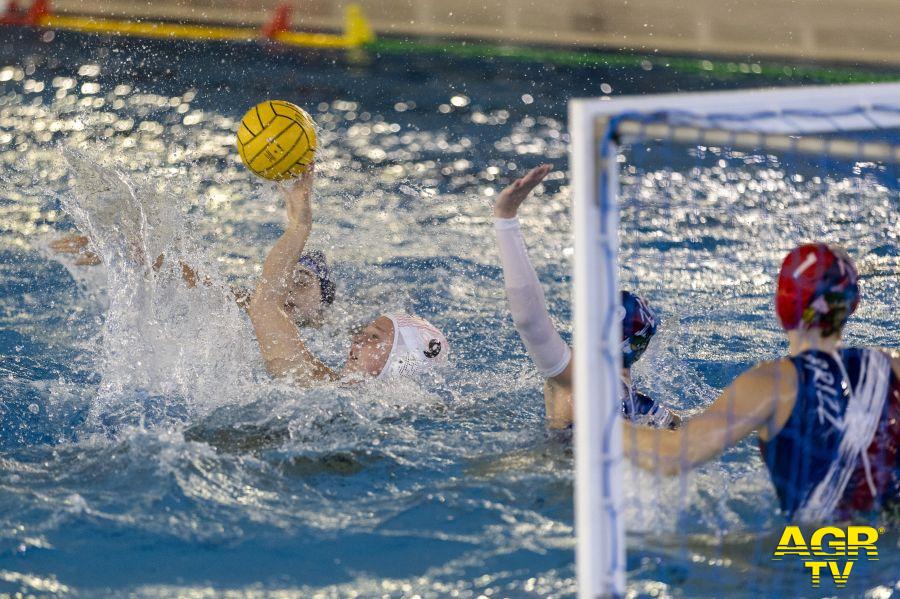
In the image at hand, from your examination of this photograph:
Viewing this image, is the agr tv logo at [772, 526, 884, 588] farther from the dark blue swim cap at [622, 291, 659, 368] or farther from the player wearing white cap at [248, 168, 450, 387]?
the player wearing white cap at [248, 168, 450, 387]

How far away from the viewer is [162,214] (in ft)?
14.1

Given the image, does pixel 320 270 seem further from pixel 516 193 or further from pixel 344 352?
pixel 516 193

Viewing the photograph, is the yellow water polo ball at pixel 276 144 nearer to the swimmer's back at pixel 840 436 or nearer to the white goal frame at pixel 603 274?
the white goal frame at pixel 603 274

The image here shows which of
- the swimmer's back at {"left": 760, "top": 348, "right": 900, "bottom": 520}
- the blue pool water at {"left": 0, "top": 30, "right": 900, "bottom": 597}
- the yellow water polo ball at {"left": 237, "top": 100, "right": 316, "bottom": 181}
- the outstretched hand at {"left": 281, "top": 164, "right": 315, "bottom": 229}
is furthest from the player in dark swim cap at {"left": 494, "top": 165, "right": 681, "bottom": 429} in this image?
the yellow water polo ball at {"left": 237, "top": 100, "right": 316, "bottom": 181}

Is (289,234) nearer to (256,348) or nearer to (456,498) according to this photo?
(256,348)

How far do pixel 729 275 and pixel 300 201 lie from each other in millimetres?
2765

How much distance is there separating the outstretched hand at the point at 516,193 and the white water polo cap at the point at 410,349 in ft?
3.10

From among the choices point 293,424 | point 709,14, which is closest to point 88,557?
point 293,424

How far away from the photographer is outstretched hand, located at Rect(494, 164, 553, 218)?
2988mm

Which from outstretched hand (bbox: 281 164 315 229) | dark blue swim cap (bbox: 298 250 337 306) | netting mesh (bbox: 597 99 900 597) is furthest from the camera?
dark blue swim cap (bbox: 298 250 337 306)

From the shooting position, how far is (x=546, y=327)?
3.11 meters

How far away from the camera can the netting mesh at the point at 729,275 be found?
9.29 ft

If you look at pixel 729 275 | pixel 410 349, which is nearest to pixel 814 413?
pixel 410 349

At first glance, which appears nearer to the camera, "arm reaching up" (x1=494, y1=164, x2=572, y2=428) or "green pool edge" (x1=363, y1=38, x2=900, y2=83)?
"arm reaching up" (x1=494, y1=164, x2=572, y2=428)
